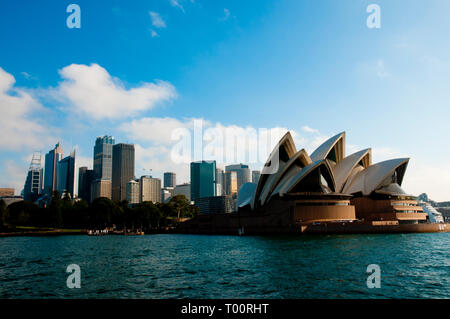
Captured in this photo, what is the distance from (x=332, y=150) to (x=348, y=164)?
15.7 feet

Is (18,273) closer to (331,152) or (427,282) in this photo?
(427,282)

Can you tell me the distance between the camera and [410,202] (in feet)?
260

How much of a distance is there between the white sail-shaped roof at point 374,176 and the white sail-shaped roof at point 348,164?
85.2 inches

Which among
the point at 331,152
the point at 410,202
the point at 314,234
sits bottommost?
the point at 314,234

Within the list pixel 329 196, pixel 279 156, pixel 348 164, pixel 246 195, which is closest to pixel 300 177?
pixel 329 196

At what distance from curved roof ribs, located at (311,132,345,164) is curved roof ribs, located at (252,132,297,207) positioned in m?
5.67

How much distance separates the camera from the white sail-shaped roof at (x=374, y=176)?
252 feet

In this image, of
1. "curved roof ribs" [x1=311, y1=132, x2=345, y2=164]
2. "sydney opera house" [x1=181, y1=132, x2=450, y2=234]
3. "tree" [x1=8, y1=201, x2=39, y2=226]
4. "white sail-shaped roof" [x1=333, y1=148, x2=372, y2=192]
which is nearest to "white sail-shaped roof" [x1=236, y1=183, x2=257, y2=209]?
"sydney opera house" [x1=181, y1=132, x2=450, y2=234]

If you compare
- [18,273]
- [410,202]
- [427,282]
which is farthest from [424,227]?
[18,273]

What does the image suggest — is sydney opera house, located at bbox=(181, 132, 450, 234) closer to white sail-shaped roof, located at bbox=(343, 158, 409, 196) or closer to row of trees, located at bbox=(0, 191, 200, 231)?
white sail-shaped roof, located at bbox=(343, 158, 409, 196)

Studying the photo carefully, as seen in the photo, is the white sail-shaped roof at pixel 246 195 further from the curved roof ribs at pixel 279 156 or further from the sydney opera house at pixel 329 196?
the curved roof ribs at pixel 279 156

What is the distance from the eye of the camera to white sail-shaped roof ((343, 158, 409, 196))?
252ft

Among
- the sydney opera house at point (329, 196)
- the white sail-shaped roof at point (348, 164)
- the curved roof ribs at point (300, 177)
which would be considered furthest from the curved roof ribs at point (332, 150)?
the curved roof ribs at point (300, 177)
